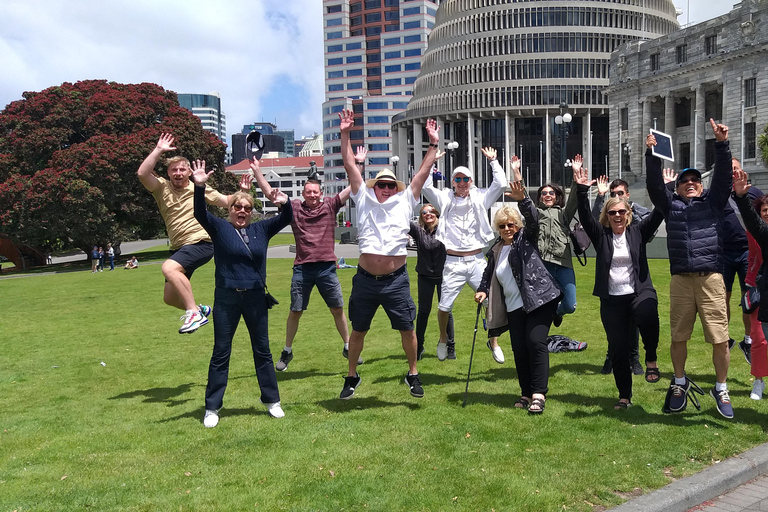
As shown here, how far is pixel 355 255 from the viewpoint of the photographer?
39.3m

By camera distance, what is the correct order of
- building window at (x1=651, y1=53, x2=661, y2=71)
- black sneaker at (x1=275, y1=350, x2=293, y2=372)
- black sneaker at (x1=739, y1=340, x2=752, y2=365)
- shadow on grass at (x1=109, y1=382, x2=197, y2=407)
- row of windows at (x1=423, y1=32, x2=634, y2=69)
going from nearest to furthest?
shadow on grass at (x1=109, y1=382, x2=197, y2=407) → black sneaker at (x1=739, y1=340, x2=752, y2=365) → black sneaker at (x1=275, y1=350, x2=293, y2=372) → building window at (x1=651, y1=53, x2=661, y2=71) → row of windows at (x1=423, y1=32, x2=634, y2=69)

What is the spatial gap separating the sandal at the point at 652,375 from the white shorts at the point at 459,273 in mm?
2182

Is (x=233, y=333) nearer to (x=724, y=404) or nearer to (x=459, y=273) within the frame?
(x=459, y=273)

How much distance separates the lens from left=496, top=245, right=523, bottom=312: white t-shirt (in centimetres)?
651

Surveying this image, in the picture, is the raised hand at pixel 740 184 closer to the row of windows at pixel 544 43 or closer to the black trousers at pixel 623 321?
the black trousers at pixel 623 321

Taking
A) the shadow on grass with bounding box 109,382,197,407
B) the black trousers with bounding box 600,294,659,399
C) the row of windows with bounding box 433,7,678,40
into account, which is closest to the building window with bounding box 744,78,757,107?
the row of windows with bounding box 433,7,678,40

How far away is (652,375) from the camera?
23.7 ft

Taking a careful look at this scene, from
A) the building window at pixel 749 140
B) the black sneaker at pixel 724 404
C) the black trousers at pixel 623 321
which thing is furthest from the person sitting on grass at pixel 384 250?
the building window at pixel 749 140

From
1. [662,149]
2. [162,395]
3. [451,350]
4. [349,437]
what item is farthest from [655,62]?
[349,437]

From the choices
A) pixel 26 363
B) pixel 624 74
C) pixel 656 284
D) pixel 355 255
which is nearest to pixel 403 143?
pixel 624 74

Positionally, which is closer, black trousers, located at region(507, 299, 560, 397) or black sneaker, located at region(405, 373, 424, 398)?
black trousers, located at region(507, 299, 560, 397)

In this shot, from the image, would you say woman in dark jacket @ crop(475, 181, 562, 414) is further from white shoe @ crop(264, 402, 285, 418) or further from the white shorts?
white shoe @ crop(264, 402, 285, 418)

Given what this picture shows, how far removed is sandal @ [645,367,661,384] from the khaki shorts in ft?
3.84

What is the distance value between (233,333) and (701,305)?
4.31 m
